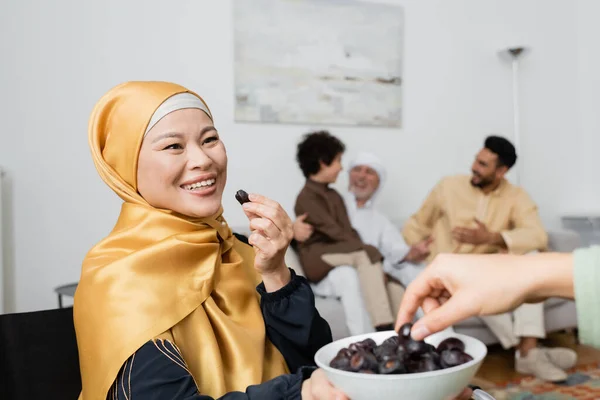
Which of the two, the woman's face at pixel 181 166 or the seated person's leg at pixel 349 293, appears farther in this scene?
the seated person's leg at pixel 349 293

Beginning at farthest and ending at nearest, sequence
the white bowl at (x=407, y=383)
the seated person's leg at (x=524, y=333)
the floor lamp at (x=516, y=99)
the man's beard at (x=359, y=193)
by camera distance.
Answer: the floor lamp at (x=516, y=99) < the man's beard at (x=359, y=193) < the seated person's leg at (x=524, y=333) < the white bowl at (x=407, y=383)

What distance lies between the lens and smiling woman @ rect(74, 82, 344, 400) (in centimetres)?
102

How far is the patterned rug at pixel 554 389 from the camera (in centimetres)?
259

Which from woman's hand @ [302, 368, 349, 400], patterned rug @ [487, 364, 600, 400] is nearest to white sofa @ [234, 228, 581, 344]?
patterned rug @ [487, 364, 600, 400]

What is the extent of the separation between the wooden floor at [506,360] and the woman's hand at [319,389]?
2121 mm

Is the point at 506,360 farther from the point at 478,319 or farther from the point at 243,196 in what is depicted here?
the point at 243,196

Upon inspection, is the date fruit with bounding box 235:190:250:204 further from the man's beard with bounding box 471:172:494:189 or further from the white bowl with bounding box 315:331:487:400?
the man's beard with bounding box 471:172:494:189

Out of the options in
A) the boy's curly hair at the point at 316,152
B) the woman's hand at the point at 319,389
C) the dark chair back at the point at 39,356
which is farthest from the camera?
the boy's curly hair at the point at 316,152

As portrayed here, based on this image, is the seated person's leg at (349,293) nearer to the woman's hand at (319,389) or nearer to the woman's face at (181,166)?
the woman's face at (181,166)

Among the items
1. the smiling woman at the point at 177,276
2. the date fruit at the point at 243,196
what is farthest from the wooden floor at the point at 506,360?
the date fruit at the point at 243,196

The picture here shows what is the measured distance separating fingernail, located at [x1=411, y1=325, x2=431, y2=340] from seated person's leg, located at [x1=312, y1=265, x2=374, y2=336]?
220 cm

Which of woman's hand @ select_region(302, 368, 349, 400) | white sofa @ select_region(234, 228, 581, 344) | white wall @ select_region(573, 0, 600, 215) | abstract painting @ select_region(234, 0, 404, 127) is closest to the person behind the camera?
woman's hand @ select_region(302, 368, 349, 400)

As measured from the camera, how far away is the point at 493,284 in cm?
71

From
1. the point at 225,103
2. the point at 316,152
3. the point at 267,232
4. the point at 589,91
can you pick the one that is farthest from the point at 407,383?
the point at 589,91
